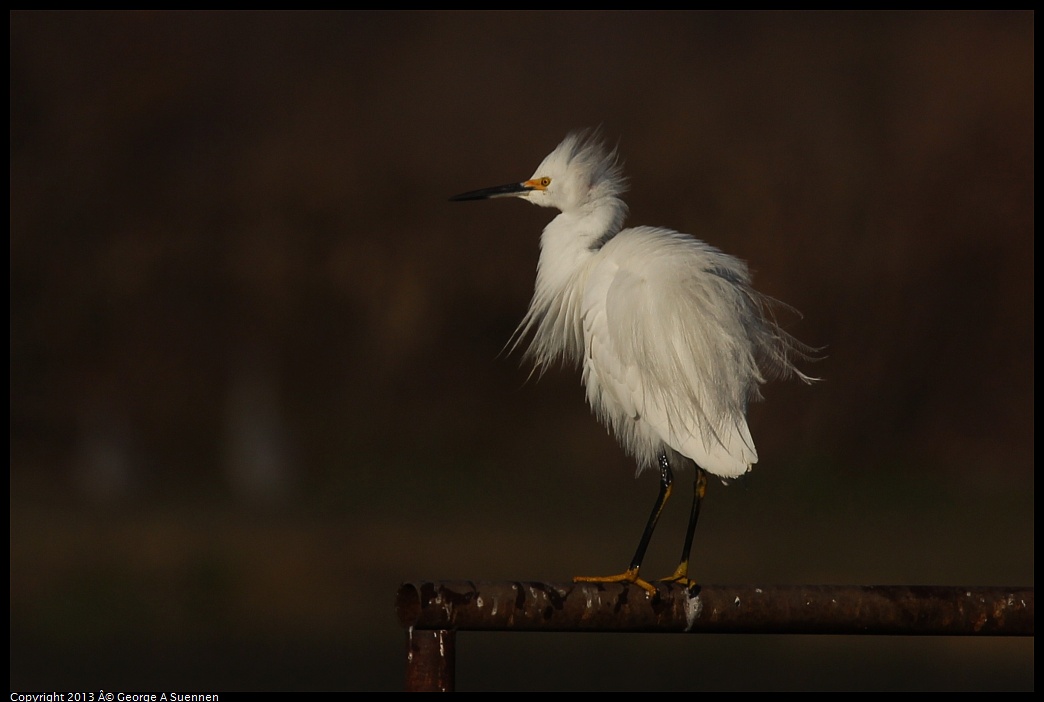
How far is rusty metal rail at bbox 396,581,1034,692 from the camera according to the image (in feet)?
7.17

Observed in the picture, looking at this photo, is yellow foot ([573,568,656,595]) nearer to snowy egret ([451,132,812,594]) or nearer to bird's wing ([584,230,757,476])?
snowy egret ([451,132,812,594])

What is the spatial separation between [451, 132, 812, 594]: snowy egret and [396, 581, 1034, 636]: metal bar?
482mm

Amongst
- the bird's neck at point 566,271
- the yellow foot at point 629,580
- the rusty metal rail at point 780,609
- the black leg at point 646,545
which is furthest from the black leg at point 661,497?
the rusty metal rail at point 780,609

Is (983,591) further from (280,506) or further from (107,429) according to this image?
(107,429)

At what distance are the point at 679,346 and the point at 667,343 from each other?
0.08 ft

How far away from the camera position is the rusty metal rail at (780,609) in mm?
2186

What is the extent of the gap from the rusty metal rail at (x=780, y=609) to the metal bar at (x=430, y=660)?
0.09 meters

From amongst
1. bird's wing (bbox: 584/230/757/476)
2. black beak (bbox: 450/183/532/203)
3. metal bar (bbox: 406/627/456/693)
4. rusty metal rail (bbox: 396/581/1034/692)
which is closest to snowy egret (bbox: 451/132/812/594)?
bird's wing (bbox: 584/230/757/476)

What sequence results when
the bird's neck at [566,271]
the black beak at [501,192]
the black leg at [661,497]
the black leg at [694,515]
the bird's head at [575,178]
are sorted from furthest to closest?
1. the black beak at [501,192]
2. the bird's head at [575,178]
3. the bird's neck at [566,271]
4. the black leg at [661,497]
5. the black leg at [694,515]

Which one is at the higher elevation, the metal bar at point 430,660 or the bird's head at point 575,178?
the bird's head at point 575,178

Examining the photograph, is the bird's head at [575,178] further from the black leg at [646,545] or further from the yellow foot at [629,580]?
the yellow foot at [629,580]

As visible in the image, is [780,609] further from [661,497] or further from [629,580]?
[661,497]

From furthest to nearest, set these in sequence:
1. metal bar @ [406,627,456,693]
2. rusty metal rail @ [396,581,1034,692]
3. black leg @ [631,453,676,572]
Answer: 1. black leg @ [631,453,676,572]
2. rusty metal rail @ [396,581,1034,692]
3. metal bar @ [406,627,456,693]

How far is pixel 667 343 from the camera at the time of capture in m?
2.96
